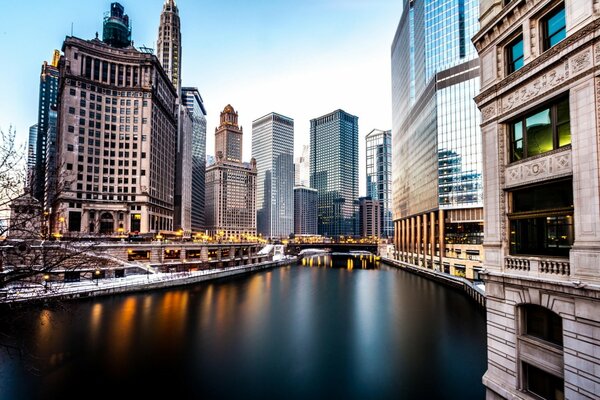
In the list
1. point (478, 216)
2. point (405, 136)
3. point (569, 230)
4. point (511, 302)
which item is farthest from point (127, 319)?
point (405, 136)

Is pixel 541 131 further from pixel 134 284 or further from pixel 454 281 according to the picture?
pixel 134 284

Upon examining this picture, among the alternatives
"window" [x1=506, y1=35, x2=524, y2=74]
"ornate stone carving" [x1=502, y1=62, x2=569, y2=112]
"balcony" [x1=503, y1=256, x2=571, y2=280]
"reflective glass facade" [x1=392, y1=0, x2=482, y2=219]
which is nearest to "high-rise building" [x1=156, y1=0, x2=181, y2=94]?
"reflective glass facade" [x1=392, y1=0, x2=482, y2=219]

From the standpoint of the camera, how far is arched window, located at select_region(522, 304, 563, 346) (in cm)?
1390

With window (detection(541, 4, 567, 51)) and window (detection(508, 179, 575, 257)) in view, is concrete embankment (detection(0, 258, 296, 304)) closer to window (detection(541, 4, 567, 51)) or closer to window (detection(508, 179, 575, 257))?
window (detection(508, 179, 575, 257))

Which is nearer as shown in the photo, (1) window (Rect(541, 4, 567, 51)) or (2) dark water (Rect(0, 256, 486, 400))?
(1) window (Rect(541, 4, 567, 51))

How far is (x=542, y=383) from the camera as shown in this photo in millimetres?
14422

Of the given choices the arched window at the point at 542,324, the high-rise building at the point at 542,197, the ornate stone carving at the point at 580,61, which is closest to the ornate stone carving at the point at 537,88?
the high-rise building at the point at 542,197

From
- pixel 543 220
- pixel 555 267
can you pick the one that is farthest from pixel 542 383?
pixel 543 220

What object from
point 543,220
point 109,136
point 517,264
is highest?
point 109,136

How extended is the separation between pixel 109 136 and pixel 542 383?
5475 inches

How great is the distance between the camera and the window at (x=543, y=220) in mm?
13844

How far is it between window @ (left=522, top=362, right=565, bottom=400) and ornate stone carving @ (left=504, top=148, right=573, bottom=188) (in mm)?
8507

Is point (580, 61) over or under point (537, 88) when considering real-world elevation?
over

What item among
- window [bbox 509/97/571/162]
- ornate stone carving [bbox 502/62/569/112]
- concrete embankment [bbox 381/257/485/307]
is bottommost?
concrete embankment [bbox 381/257/485/307]
